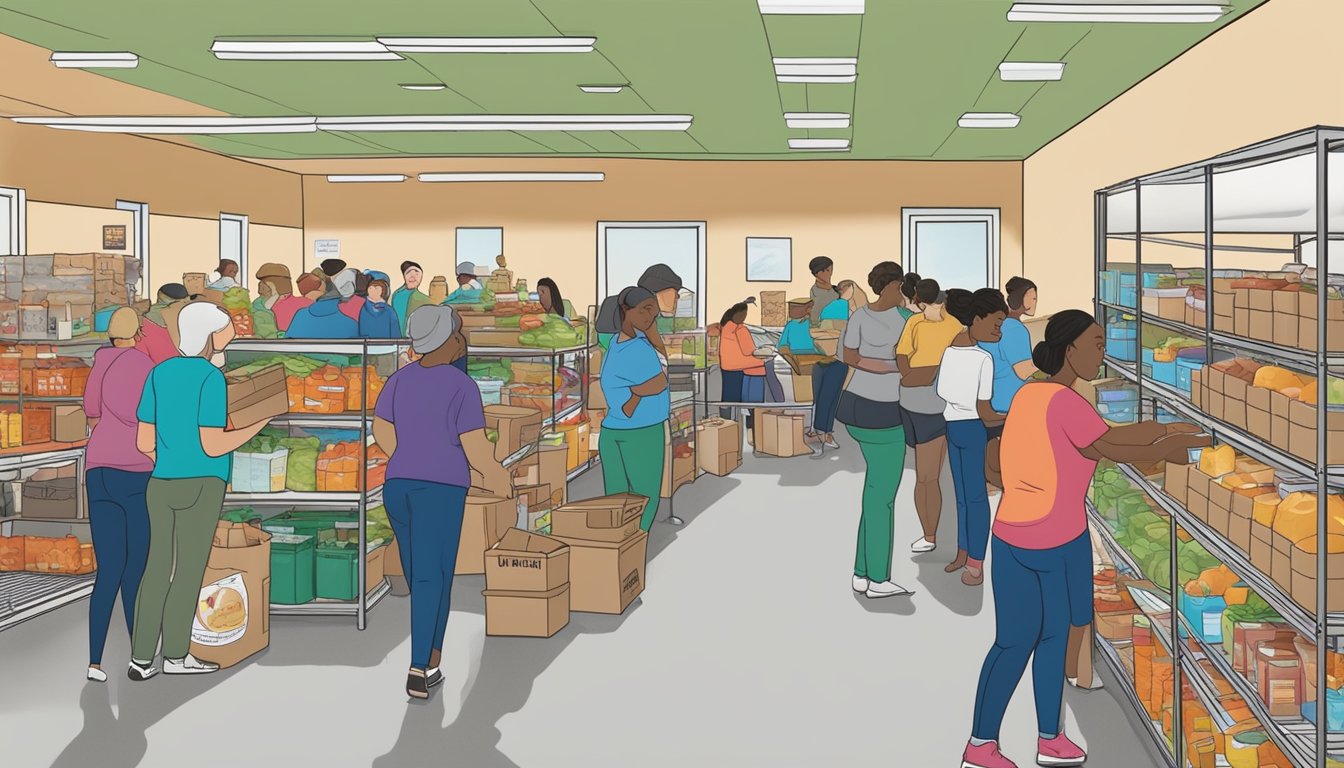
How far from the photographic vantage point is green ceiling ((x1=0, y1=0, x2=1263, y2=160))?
691 centimetres

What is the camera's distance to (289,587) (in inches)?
219

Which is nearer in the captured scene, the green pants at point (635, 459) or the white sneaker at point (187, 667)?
the white sneaker at point (187, 667)

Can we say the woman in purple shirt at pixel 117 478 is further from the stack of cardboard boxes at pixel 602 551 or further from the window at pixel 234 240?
the window at pixel 234 240

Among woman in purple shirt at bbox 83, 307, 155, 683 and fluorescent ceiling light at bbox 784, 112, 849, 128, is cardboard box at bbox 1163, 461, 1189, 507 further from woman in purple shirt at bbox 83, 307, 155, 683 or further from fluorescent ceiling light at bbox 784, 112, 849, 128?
fluorescent ceiling light at bbox 784, 112, 849, 128

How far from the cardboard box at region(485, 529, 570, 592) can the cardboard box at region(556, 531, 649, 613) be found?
0.31m

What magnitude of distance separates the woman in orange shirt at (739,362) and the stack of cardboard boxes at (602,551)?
497 cm

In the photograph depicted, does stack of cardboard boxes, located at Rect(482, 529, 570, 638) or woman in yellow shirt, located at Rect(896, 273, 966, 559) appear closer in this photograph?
stack of cardboard boxes, located at Rect(482, 529, 570, 638)

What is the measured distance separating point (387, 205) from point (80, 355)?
907 centimetres

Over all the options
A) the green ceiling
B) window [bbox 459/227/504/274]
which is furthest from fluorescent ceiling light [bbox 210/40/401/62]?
window [bbox 459/227/504/274]

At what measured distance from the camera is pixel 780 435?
36.1 ft

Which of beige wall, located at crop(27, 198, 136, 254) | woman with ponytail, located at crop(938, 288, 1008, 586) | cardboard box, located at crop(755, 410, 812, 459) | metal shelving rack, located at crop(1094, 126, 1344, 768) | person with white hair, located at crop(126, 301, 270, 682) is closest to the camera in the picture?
metal shelving rack, located at crop(1094, 126, 1344, 768)

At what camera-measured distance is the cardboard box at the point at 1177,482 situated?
3792 millimetres

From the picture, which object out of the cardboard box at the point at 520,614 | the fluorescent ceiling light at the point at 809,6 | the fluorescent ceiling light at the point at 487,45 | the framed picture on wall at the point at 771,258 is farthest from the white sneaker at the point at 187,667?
the framed picture on wall at the point at 771,258

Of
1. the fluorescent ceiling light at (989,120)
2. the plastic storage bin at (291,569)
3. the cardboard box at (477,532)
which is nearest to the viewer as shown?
the plastic storage bin at (291,569)
